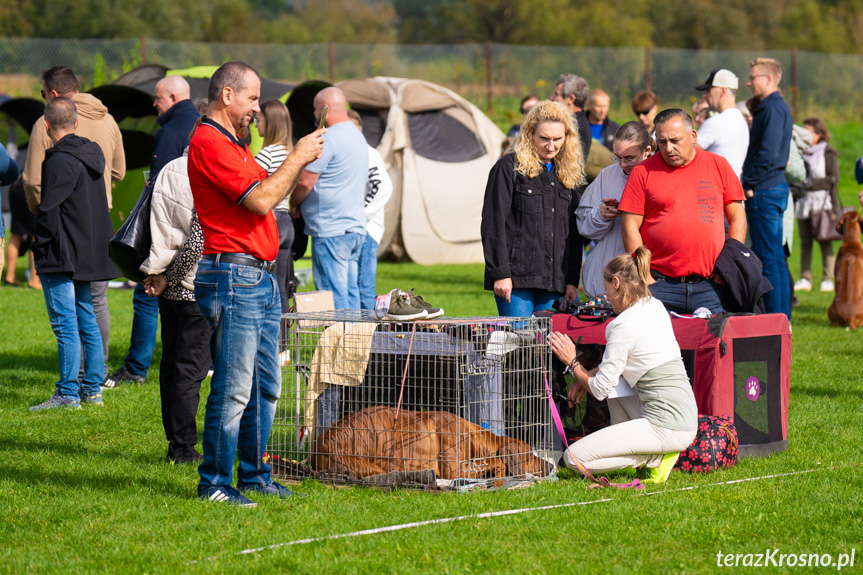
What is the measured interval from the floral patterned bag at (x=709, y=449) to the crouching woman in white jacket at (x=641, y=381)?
0.16 m

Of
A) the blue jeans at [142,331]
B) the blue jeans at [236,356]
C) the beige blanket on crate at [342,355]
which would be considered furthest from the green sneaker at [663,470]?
the blue jeans at [142,331]

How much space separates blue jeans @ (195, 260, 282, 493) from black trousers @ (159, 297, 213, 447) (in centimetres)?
87

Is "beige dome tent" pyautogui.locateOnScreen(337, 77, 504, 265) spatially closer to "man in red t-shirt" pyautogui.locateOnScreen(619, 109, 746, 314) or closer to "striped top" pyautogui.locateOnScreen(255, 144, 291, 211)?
"striped top" pyautogui.locateOnScreen(255, 144, 291, 211)

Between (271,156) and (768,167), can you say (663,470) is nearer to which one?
(271,156)

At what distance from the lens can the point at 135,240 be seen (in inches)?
198

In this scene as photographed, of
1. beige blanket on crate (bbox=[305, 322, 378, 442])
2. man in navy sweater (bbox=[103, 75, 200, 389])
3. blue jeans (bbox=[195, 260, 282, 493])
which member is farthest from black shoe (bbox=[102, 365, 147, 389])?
blue jeans (bbox=[195, 260, 282, 493])

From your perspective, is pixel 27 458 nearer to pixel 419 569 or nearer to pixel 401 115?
pixel 419 569

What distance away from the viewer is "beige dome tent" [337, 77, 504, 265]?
48.4 ft

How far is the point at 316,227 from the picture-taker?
23.8 feet

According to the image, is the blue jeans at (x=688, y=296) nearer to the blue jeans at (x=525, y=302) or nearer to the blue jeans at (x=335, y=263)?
the blue jeans at (x=525, y=302)

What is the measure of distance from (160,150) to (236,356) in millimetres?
2815

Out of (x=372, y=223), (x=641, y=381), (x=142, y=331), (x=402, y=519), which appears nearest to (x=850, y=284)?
(x=372, y=223)

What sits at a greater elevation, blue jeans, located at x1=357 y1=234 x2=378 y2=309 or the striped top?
the striped top

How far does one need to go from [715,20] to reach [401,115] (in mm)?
36905
